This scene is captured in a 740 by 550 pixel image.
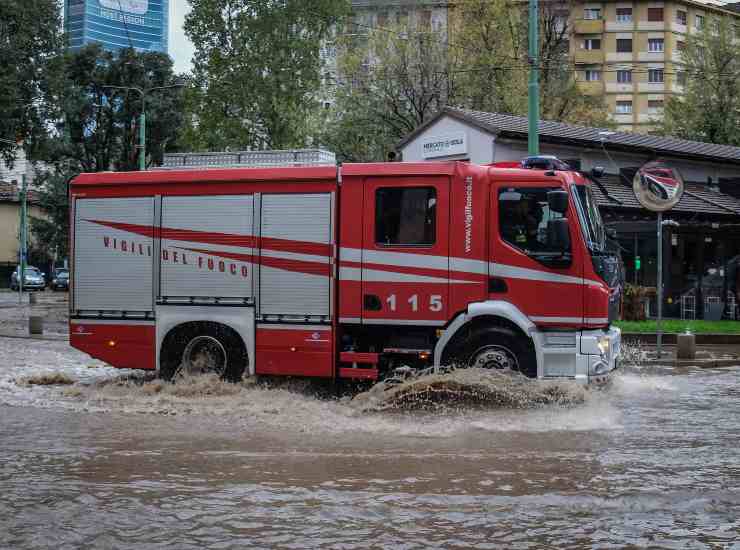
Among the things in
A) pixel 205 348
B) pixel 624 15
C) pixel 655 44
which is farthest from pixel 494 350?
pixel 655 44

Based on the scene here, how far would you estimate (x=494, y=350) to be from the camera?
11781mm

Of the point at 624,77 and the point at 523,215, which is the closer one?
the point at 523,215

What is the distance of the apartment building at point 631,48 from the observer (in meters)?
86.3

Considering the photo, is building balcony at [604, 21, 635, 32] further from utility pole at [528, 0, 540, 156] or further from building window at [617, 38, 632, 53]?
utility pole at [528, 0, 540, 156]

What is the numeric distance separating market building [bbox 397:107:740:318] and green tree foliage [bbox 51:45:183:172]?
27.1 meters

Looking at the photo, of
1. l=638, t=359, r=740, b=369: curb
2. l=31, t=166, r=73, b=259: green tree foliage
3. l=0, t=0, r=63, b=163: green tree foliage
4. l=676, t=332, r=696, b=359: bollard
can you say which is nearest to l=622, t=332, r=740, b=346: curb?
l=676, t=332, r=696, b=359: bollard

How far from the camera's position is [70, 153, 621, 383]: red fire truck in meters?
11.7

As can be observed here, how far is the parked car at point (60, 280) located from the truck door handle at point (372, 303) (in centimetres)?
5687

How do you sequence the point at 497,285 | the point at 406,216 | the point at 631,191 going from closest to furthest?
1. the point at 497,285
2. the point at 406,216
3. the point at 631,191

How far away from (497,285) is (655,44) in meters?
81.0

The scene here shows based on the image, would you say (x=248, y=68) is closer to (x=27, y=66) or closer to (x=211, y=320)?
(x=27, y=66)

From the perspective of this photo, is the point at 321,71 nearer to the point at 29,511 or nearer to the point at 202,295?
the point at 202,295

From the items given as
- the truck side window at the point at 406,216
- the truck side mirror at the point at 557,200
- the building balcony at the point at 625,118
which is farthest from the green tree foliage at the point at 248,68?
the truck side mirror at the point at 557,200

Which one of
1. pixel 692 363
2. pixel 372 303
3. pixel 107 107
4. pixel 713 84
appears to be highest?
pixel 107 107
